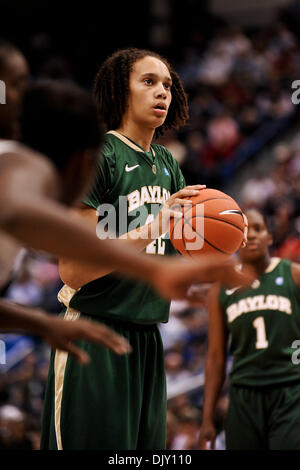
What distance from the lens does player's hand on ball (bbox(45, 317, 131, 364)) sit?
1.93 metres

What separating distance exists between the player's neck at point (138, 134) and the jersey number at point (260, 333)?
180 centimetres

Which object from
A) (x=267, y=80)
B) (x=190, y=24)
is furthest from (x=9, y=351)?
(x=190, y=24)

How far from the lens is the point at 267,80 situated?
39.2ft

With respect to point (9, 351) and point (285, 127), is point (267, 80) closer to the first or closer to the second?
point (285, 127)

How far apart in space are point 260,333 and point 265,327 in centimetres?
6

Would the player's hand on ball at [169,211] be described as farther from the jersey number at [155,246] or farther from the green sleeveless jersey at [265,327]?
the green sleeveless jersey at [265,327]

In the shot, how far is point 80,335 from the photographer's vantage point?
199cm

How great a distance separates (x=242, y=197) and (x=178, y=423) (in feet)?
15.7

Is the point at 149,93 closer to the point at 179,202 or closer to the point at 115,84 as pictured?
the point at 115,84

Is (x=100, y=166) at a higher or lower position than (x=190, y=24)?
lower

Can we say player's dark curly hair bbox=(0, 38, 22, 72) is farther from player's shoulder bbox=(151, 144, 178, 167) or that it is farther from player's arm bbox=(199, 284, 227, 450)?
player's arm bbox=(199, 284, 227, 450)

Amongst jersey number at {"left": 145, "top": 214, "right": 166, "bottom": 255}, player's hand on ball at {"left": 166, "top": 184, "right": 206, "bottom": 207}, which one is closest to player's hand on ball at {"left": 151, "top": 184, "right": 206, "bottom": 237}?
player's hand on ball at {"left": 166, "top": 184, "right": 206, "bottom": 207}

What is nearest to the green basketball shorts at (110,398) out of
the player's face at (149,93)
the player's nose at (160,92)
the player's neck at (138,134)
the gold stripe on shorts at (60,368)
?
the gold stripe on shorts at (60,368)

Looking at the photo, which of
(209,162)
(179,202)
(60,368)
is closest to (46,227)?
(179,202)
